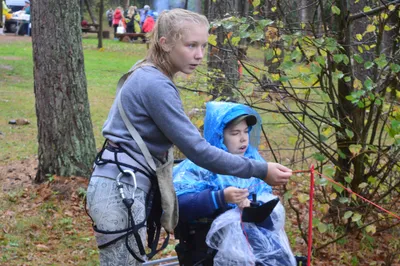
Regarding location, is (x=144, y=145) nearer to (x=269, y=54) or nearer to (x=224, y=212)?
(x=224, y=212)

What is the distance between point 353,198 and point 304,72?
3.47 ft

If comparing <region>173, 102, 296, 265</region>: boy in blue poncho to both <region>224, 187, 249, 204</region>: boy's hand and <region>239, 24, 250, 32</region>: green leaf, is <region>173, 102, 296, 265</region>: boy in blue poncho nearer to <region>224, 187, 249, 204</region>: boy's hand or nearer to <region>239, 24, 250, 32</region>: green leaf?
<region>224, 187, 249, 204</region>: boy's hand

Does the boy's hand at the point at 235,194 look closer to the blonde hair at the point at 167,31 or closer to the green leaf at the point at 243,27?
the blonde hair at the point at 167,31

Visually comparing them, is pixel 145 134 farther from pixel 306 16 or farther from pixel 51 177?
pixel 51 177

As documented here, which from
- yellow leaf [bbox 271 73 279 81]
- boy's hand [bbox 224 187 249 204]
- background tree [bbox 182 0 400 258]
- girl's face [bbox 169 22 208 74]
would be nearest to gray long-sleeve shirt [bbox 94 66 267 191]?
girl's face [bbox 169 22 208 74]

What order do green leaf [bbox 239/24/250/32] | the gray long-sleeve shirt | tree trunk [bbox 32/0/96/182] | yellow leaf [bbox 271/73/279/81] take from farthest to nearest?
tree trunk [bbox 32/0/96/182] < yellow leaf [bbox 271/73/279/81] < green leaf [bbox 239/24/250/32] < the gray long-sleeve shirt

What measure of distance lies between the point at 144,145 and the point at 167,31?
498 millimetres

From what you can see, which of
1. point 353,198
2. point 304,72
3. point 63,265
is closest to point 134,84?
point 304,72

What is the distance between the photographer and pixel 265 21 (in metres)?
3.92

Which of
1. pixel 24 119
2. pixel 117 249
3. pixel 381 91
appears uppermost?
pixel 381 91

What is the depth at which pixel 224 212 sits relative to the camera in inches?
128

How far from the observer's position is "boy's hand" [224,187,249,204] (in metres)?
3.01

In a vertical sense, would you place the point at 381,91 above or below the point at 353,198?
above

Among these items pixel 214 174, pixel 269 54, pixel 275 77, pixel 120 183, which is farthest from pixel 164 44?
pixel 275 77
